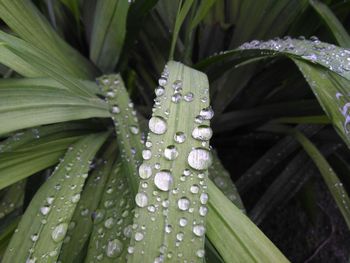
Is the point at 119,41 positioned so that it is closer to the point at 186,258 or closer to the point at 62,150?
the point at 62,150

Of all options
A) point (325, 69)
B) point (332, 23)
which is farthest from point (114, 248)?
point (332, 23)

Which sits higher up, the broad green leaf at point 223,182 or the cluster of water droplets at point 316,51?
the cluster of water droplets at point 316,51

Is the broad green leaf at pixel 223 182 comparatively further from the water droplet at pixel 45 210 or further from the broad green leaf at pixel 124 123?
the water droplet at pixel 45 210

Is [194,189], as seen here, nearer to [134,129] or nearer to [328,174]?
[134,129]

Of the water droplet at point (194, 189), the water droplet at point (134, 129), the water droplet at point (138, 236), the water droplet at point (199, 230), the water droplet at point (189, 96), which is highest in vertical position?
the water droplet at point (134, 129)

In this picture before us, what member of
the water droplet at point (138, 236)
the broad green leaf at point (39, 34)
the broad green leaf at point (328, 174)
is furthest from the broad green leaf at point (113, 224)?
the broad green leaf at point (328, 174)
